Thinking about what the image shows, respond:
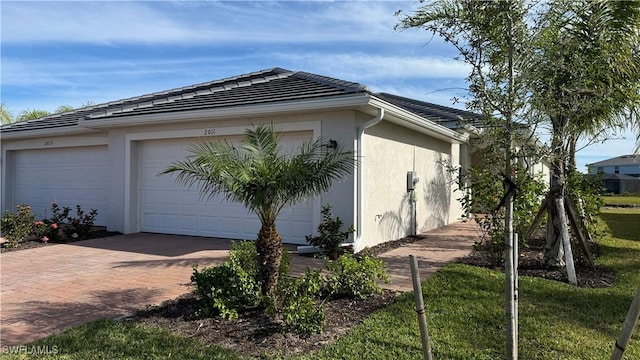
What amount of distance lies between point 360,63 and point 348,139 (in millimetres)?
4060

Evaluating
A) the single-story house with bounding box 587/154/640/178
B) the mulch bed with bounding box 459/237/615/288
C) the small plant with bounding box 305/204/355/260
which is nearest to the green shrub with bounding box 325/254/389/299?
the small plant with bounding box 305/204/355/260

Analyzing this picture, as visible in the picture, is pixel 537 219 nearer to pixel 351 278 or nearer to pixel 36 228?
pixel 351 278

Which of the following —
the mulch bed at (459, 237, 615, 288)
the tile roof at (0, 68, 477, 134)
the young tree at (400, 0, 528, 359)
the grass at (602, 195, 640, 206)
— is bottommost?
the mulch bed at (459, 237, 615, 288)

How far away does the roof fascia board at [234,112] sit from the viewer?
27.1 feet

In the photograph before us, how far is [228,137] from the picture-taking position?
33.7ft

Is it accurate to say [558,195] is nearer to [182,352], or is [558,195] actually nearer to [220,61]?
[182,352]

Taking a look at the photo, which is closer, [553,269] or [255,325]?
[255,325]

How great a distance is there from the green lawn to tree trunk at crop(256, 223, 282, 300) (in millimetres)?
1094

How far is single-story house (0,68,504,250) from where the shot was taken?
8898mm

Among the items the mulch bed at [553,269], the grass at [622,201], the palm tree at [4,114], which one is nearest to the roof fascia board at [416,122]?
the mulch bed at [553,269]

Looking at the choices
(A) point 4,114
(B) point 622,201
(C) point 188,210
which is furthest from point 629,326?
(A) point 4,114

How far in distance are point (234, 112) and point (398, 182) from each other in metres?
4.63

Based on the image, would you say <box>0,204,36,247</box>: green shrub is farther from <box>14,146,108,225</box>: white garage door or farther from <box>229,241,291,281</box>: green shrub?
<box>229,241,291,281</box>: green shrub

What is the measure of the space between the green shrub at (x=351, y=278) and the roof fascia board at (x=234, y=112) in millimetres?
3645
